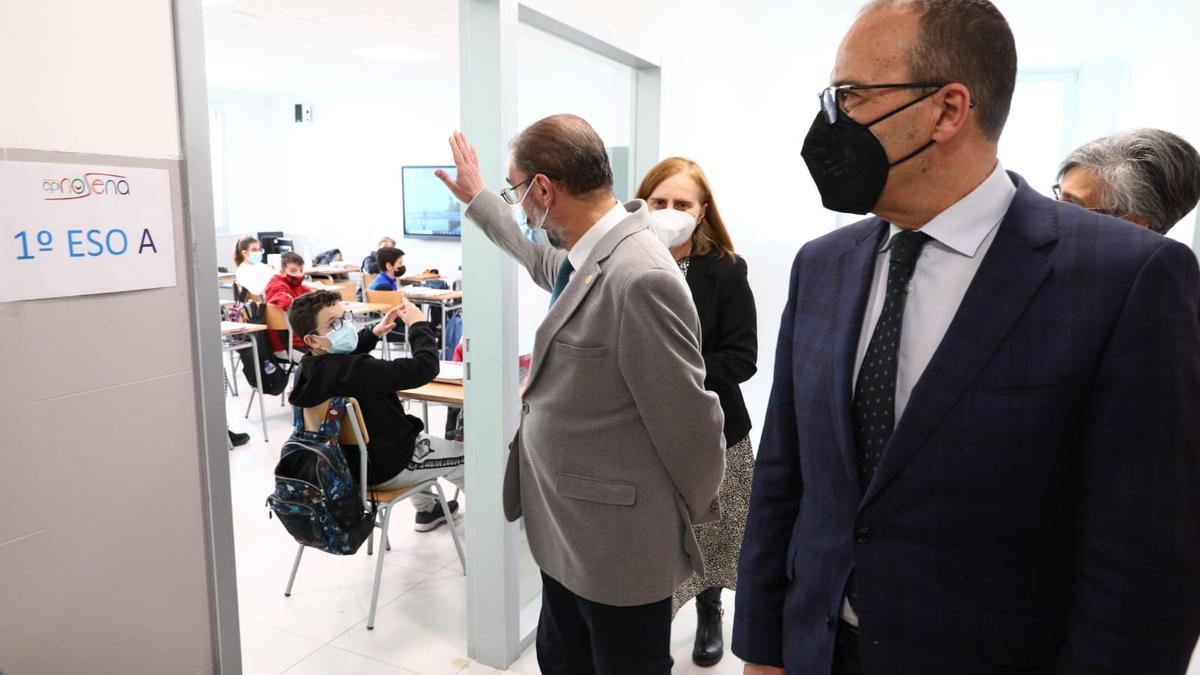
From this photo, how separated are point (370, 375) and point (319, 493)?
0.46 m

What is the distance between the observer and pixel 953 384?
88cm

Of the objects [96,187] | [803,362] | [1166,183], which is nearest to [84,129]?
[96,187]

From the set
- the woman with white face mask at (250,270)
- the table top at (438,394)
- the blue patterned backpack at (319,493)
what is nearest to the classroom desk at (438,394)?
the table top at (438,394)

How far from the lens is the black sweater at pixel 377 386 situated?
8.73 ft

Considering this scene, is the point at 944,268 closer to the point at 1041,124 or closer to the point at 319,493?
the point at 319,493

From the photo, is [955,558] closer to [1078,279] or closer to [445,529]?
[1078,279]

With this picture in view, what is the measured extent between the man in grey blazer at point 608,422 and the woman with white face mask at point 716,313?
665 mm

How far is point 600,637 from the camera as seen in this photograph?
1.54 metres

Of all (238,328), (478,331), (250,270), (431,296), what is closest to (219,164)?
(250,270)

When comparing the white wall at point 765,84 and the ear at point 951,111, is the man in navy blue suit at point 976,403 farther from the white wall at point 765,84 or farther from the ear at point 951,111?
the white wall at point 765,84

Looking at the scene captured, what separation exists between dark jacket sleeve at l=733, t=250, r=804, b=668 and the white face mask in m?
1.06

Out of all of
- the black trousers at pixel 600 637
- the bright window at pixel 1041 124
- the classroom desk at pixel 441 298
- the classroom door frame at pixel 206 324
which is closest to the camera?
the classroom door frame at pixel 206 324

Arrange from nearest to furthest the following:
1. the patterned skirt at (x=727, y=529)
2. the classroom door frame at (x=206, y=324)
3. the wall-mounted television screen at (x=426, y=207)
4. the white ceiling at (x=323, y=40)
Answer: the classroom door frame at (x=206, y=324) → the patterned skirt at (x=727, y=529) → the white ceiling at (x=323, y=40) → the wall-mounted television screen at (x=426, y=207)

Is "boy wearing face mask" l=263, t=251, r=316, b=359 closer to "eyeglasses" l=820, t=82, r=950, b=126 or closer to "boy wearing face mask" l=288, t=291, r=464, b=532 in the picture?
"boy wearing face mask" l=288, t=291, r=464, b=532
